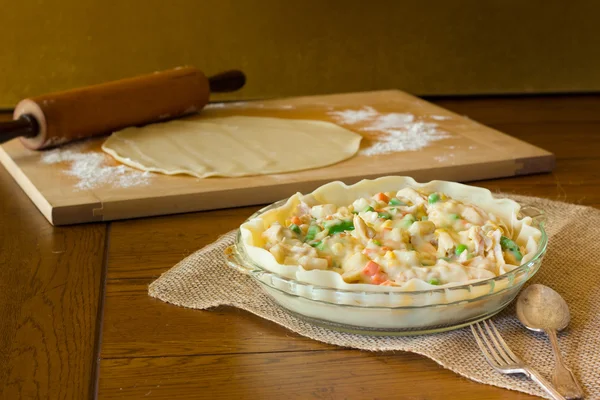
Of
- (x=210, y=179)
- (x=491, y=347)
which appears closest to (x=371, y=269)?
(x=491, y=347)

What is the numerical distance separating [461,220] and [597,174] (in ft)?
2.55

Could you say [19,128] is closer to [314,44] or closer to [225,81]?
[225,81]

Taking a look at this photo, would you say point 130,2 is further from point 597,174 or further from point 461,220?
point 461,220

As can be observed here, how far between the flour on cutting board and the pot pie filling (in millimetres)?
668

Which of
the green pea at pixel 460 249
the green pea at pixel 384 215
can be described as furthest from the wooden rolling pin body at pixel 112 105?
the green pea at pixel 460 249

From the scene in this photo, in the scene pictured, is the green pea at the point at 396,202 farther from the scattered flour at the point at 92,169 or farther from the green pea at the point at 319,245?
the scattered flour at the point at 92,169

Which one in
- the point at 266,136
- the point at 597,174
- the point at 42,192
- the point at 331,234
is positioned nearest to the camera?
the point at 331,234

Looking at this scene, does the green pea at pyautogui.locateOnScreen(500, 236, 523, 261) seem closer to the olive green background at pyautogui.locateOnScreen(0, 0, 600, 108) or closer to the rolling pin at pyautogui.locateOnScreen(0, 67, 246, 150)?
the rolling pin at pyautogui.locateOnScreen(0, 67, 246, 150)

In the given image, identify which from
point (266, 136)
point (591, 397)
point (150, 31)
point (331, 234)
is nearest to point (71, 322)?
point (331, 234)

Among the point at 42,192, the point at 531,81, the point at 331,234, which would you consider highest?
the point at 331,234

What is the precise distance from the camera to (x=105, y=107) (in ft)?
6.17

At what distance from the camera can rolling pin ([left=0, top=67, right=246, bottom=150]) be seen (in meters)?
1.79

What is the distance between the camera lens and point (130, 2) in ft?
8.45

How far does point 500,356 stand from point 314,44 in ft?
6.22
